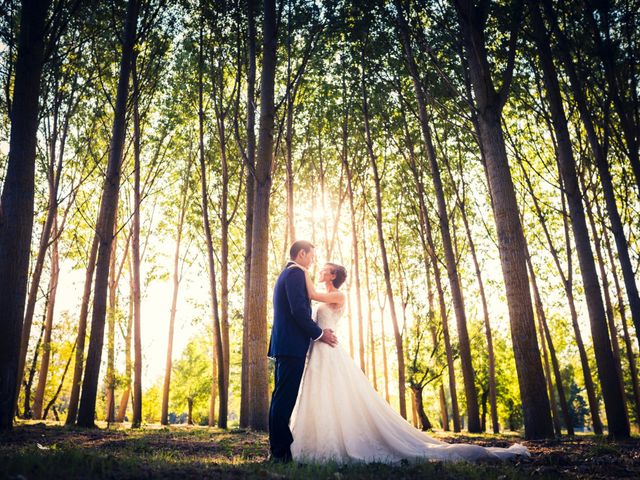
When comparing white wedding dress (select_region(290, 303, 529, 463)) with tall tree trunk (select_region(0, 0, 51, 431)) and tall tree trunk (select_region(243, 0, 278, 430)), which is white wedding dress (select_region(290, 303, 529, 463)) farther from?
tall tree trunk (select_region(0, 0, 51, 431))

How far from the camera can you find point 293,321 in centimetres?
491

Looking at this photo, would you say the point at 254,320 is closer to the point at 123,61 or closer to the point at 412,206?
the point at 123,61

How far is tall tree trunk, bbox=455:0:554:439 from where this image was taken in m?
6.72

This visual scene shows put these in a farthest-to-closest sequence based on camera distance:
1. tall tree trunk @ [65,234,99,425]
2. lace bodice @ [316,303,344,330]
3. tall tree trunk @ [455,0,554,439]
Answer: tall tree trunk @ [65,234,99,425]
tall tree trunk @ [455,0,554,439]
lace bodice @ [316,303,344,330]

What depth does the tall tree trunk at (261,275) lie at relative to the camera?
859 centimetres

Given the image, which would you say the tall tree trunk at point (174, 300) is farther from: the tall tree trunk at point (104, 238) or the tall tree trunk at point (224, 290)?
the tall tree trunk at point (104, 238)

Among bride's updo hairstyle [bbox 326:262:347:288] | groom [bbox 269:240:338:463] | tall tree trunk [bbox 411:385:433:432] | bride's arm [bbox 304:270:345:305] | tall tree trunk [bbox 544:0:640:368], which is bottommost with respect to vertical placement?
tall tree trunk [bbox 411:385:433:432]

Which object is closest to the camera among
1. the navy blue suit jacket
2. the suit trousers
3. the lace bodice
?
the suit trousers

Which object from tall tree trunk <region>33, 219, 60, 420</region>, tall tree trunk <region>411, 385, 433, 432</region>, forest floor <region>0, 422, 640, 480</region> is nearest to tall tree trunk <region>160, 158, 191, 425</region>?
tall tree trunk <region>33, 219, 60, 420</region>

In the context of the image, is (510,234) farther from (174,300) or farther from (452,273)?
(174,300)

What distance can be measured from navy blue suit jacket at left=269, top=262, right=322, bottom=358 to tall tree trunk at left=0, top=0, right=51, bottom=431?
4543mm

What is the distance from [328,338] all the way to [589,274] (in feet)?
19.1

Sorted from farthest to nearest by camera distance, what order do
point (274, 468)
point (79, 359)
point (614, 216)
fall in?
point (79, 359), point (614, 216), point (274, 468)

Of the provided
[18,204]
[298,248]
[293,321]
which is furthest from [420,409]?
[18,204]
